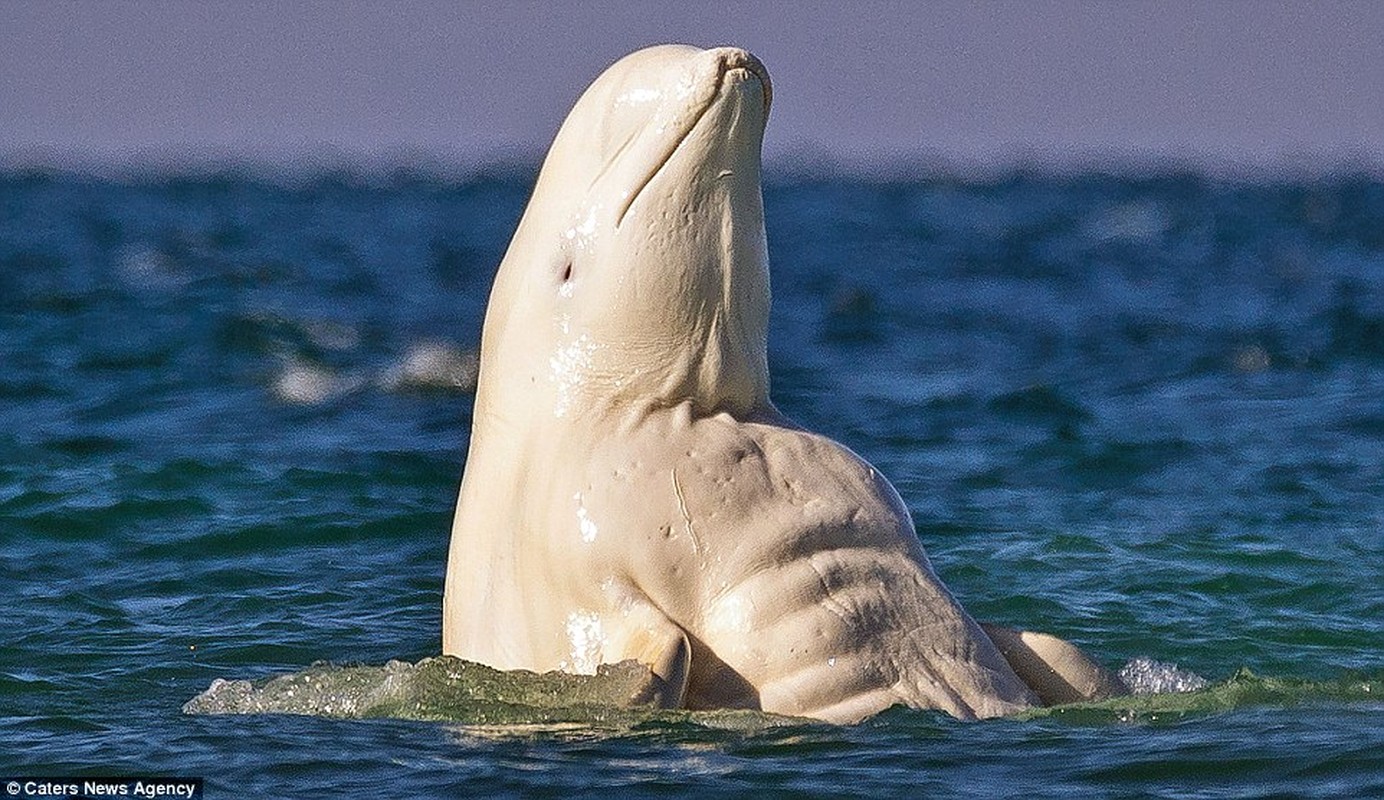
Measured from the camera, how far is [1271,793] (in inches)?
249

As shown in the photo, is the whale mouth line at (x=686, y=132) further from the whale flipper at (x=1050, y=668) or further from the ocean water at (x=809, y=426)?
the whale flipper at (x=1050, y=668)

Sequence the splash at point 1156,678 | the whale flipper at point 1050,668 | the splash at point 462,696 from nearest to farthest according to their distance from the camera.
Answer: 1. the splash at point 462,696
2. the whale flipper at point 1050,668
3. the splash at point 1156,678

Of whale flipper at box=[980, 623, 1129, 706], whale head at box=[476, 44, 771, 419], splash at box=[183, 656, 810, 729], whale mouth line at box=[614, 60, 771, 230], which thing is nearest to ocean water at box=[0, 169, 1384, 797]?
splash at box=[183, 656, 810, 729]

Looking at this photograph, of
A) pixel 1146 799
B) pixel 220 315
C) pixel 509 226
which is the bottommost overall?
pixel 1146 799

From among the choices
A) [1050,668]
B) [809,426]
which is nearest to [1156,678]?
[1050,668]

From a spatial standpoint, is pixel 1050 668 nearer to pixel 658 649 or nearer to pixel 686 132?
pixel 658 649

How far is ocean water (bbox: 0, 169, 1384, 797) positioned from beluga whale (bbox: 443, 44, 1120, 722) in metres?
0.18

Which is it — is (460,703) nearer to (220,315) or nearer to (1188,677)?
(1188,677)

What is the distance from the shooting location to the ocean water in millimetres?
6645

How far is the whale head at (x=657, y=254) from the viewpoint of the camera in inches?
275

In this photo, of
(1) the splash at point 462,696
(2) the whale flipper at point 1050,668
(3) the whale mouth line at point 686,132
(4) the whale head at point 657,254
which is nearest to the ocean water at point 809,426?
(1) the splash at point 462,696

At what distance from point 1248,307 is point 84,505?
694 inches

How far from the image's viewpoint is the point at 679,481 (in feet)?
22.3

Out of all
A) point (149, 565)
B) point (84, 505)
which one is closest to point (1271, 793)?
point (149, 565)
